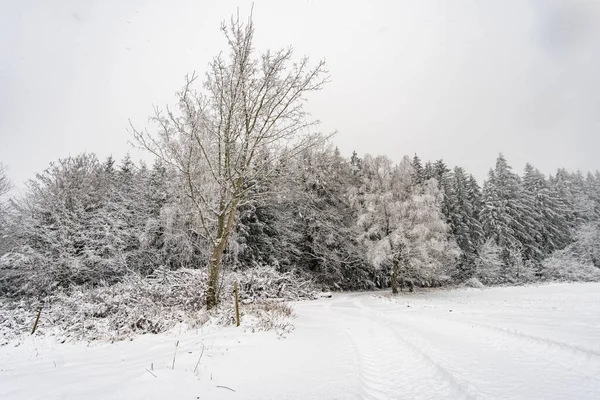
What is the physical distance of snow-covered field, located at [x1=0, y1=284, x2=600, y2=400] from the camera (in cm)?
400

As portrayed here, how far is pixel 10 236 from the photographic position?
21.0 metres

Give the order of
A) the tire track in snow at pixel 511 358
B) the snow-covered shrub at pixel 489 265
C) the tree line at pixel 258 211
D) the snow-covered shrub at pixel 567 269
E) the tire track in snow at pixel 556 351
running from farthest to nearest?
the snow-covered shrub at pixel 489 265, the snow-covered shrub at pixel 567 269, the tree line at pixel 258 211, the tire track in snow at pixel 556 351, the tire track in snow at pixel 511 358

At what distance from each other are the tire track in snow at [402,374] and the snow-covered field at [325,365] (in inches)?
0.7

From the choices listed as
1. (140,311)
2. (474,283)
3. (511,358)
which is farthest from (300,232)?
(511,358)

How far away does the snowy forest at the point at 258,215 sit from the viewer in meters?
10.2

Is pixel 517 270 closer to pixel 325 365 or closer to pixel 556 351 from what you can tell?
pixel 556 351

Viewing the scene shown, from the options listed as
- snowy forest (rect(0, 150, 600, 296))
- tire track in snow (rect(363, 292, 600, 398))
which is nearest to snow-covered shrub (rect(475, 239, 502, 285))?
snowy forest (rect(0, 150, 600, 296))

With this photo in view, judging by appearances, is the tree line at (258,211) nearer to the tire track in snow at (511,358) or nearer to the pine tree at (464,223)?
the pine tree at (464,223)

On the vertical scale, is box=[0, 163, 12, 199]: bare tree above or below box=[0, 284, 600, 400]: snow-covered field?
above

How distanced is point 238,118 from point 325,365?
7940mm

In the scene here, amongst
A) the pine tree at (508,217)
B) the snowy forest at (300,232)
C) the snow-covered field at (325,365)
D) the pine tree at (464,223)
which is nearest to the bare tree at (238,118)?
the snowy forest at (300,232)

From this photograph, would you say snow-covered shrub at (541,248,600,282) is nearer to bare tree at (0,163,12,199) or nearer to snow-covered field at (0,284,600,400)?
snow-covered field at (0,284,600,400)

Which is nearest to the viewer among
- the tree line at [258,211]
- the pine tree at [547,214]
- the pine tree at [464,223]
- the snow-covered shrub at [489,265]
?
the tree line at [258,211]

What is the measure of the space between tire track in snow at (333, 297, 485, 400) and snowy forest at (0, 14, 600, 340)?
18.5 ft
